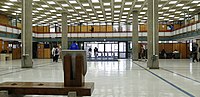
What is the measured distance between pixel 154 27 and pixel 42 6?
607 inches

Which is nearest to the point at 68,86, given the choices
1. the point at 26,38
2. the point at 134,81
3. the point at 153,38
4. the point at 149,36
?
the point at 134,81

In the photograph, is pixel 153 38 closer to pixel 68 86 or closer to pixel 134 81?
pixel 134 81

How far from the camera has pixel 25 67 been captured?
708 inches

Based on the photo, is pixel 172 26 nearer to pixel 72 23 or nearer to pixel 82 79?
pixel 72 23

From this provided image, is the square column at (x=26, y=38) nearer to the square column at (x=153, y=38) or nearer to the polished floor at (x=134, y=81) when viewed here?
the polished floor at (x=134, y=81)

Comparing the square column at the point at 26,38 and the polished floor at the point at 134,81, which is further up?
the square column at the point at 26,38

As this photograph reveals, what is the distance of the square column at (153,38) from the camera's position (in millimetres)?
17016

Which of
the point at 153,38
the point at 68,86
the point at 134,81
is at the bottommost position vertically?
the point at 134,81

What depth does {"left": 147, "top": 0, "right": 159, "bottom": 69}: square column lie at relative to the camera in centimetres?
1702

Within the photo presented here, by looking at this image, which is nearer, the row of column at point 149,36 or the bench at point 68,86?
the bench at point 68,86

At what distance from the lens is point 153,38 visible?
56.6 ft

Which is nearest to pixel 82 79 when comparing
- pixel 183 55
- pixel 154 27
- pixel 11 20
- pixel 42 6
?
pixel 154 27

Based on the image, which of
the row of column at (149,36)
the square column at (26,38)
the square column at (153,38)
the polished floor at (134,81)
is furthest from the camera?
the square column at (26,38)

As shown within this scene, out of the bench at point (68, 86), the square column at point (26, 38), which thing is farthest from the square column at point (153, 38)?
the bench at point (68, 86)
